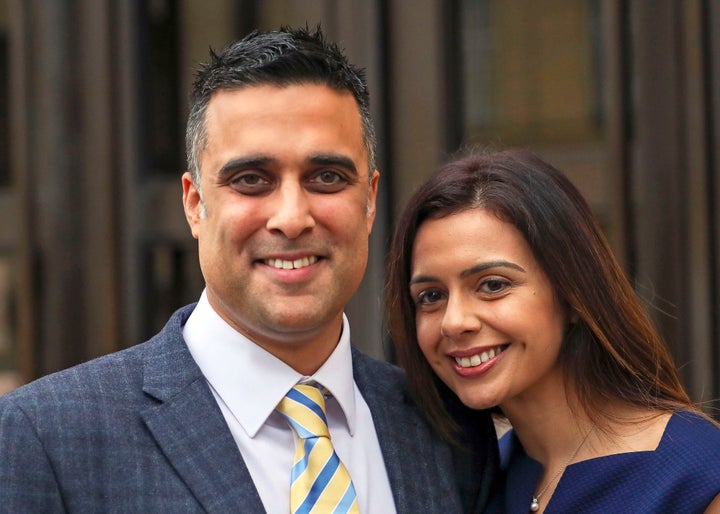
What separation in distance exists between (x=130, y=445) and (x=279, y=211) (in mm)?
603

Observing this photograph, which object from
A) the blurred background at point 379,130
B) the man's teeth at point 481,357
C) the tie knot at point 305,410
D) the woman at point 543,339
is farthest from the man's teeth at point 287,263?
the blurred background at point 379,130

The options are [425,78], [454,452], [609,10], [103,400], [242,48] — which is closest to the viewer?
[103,400]

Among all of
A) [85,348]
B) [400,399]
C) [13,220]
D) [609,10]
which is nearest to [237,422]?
[400,399]

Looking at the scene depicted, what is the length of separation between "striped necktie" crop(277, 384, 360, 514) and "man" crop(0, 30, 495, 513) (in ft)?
0.10

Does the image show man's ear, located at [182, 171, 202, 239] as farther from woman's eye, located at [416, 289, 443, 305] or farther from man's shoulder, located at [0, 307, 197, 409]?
woman's eye, located at [416, 289, 443, 305]

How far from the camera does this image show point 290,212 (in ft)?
7.54

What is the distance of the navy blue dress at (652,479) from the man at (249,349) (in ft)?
0.92

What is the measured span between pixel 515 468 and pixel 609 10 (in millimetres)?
2700

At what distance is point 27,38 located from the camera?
6.27 meters

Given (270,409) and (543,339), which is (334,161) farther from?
(543,339)

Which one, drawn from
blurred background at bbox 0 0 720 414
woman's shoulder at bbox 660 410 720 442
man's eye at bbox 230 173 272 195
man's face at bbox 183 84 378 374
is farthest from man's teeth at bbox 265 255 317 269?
blurred background at bbox 0 0 720 414

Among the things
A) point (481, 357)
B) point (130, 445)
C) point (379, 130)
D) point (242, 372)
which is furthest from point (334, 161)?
point (379, 130)

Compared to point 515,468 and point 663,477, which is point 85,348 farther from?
point 663,477

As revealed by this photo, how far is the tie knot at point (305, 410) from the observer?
91.8 inches
